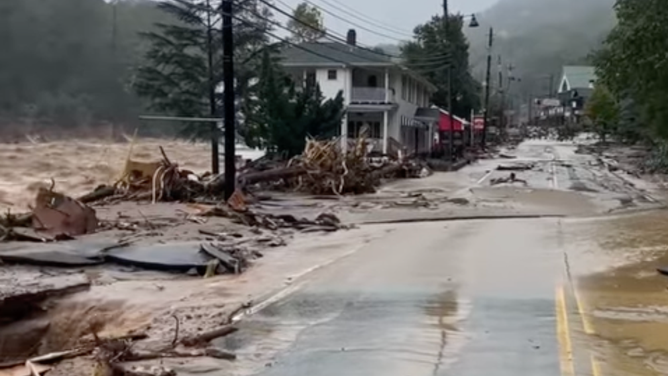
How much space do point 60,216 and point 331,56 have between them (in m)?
44.3

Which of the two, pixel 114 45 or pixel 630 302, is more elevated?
pixel 114 45

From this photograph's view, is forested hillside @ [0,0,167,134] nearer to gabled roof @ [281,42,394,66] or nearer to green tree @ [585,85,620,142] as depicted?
gabled roof @ [281,42,394,66]

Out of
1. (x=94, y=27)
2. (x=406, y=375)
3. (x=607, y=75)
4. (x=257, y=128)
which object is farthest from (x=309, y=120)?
(x=406, y=375)

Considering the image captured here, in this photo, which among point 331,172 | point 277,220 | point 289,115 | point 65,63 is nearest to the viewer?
point 277,220

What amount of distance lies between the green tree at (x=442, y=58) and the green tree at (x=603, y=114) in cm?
1297

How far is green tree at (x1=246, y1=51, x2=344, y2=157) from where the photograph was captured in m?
39.2

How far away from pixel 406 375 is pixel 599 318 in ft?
11.8

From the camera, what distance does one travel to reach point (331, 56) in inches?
2430

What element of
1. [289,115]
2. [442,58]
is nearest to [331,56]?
[289,115]

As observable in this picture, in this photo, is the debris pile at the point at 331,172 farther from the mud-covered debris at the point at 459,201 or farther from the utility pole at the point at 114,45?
the utility pole at the point at 114,45

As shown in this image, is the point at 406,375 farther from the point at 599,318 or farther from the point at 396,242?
the point at 396,242

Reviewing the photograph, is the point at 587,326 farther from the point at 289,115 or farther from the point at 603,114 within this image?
the point at 603,114

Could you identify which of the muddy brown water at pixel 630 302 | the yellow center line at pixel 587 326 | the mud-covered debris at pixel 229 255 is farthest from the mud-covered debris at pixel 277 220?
the yellow center line at pixel 587 326

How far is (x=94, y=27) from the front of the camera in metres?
58.7
